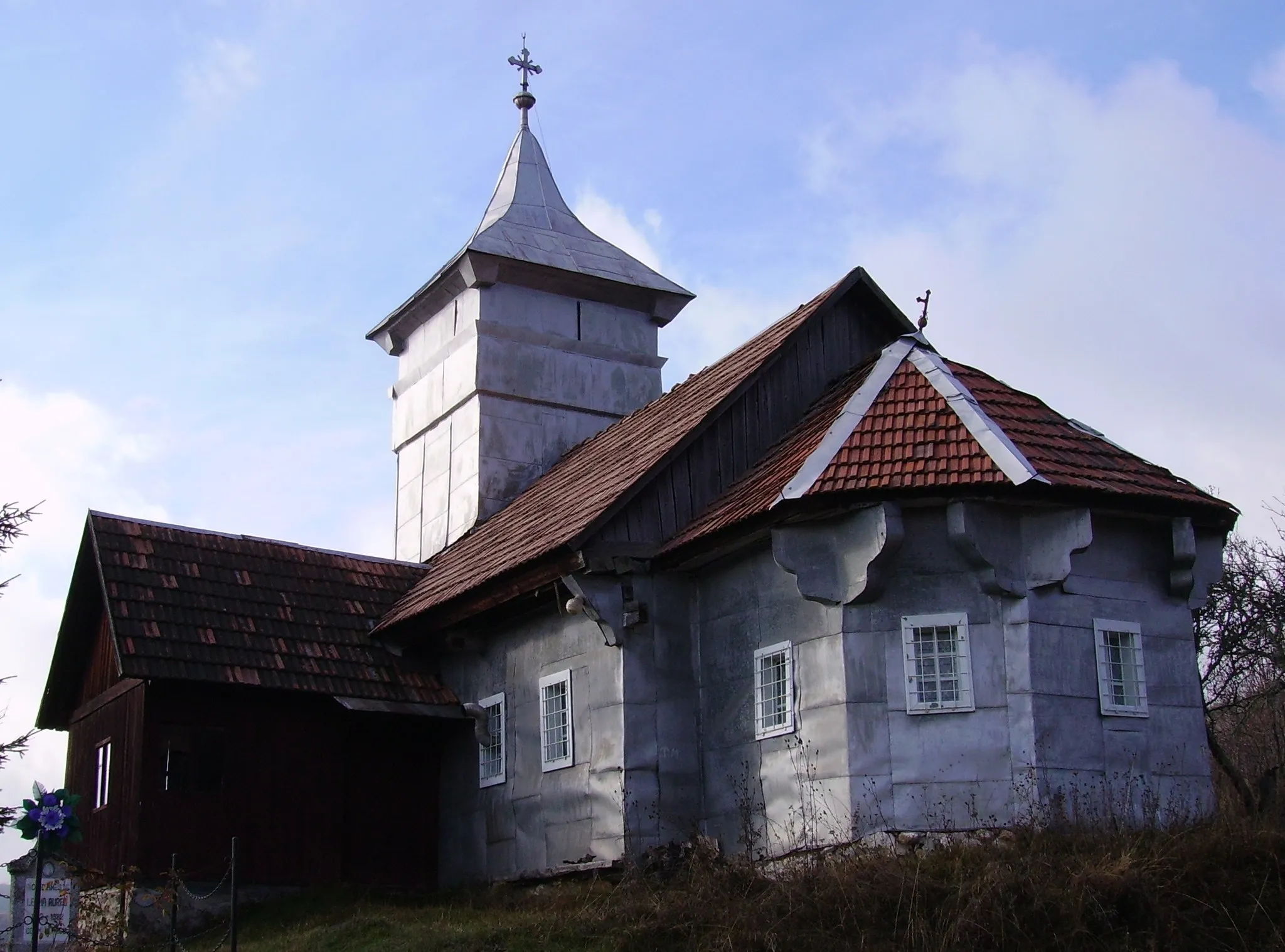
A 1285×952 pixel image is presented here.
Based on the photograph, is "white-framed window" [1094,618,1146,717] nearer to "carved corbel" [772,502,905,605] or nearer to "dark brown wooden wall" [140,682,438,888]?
"carved corbel" [772,502,905,605]

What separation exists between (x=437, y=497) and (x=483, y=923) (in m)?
12.2

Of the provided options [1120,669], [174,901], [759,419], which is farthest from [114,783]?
[1120,669]

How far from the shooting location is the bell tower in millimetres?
26266

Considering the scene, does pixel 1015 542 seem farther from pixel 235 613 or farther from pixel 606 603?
pixel 235 613

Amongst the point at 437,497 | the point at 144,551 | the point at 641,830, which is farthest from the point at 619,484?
the point at 437,497

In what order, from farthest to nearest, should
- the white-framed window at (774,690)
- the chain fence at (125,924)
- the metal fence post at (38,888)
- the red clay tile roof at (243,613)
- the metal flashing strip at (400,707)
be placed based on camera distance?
the metal flashing strip at (400,707), the red clay tile roof at (243,613), the chain fence at (125,924), the white-framed window at (774,690), the metal fence post at (38,888)

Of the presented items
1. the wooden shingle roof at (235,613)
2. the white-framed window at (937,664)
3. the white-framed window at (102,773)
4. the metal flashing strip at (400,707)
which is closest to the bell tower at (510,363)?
the wooden shingle roof at (235,613)

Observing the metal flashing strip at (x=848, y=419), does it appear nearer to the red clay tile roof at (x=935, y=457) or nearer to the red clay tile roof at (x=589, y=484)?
the red clay tile roof at (x=935, y=457)

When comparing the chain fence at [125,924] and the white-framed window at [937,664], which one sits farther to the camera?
the chain fence at [125,924]

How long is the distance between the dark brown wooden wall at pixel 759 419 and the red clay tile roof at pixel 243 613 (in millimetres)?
4525

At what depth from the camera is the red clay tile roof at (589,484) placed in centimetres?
1903

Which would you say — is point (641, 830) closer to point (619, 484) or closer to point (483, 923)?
point (483, 923)

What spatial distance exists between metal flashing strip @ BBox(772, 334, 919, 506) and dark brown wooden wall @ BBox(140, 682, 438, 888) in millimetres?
7284

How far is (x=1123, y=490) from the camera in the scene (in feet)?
54.3
